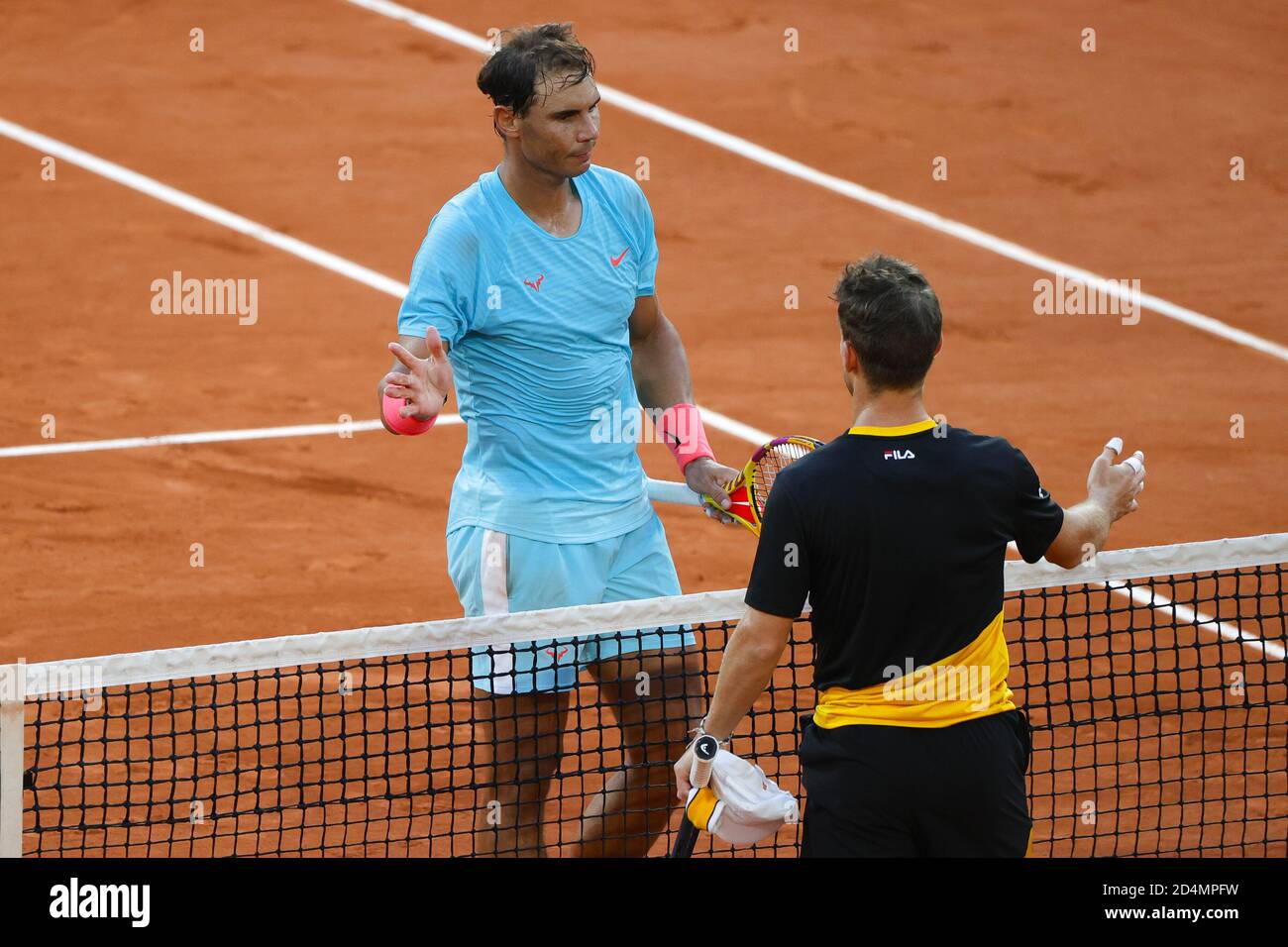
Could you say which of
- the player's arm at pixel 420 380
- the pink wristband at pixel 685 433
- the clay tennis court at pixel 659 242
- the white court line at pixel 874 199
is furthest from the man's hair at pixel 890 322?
the white court line at pixel 874 199

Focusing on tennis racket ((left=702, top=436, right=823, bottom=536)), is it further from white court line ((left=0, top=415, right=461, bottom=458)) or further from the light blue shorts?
white court line ((left=0, top=415, right=461, bottom=458))

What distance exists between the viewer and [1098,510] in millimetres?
4234

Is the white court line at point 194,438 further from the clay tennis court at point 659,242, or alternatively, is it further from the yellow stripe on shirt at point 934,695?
the yellow stripe on shirt at point 934,695

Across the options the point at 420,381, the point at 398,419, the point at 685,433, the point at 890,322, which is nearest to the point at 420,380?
the point at 420,381

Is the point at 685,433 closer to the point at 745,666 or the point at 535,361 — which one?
the point at 535,361

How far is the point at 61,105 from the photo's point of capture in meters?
14.7

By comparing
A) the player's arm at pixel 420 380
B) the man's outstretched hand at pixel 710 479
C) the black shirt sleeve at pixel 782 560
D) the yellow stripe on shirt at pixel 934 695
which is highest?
the player's arm at pixel 420 380

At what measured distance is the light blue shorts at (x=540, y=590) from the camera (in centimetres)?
494

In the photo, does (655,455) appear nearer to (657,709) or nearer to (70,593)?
(70,593)

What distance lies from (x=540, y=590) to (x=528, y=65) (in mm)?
1505

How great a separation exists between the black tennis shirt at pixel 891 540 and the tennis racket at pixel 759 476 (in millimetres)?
1283

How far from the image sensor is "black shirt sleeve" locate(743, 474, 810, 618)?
375 cm

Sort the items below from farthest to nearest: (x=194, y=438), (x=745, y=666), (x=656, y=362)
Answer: (x=194, y=438)
(x=656, y=362)
(x=745, y=666)
